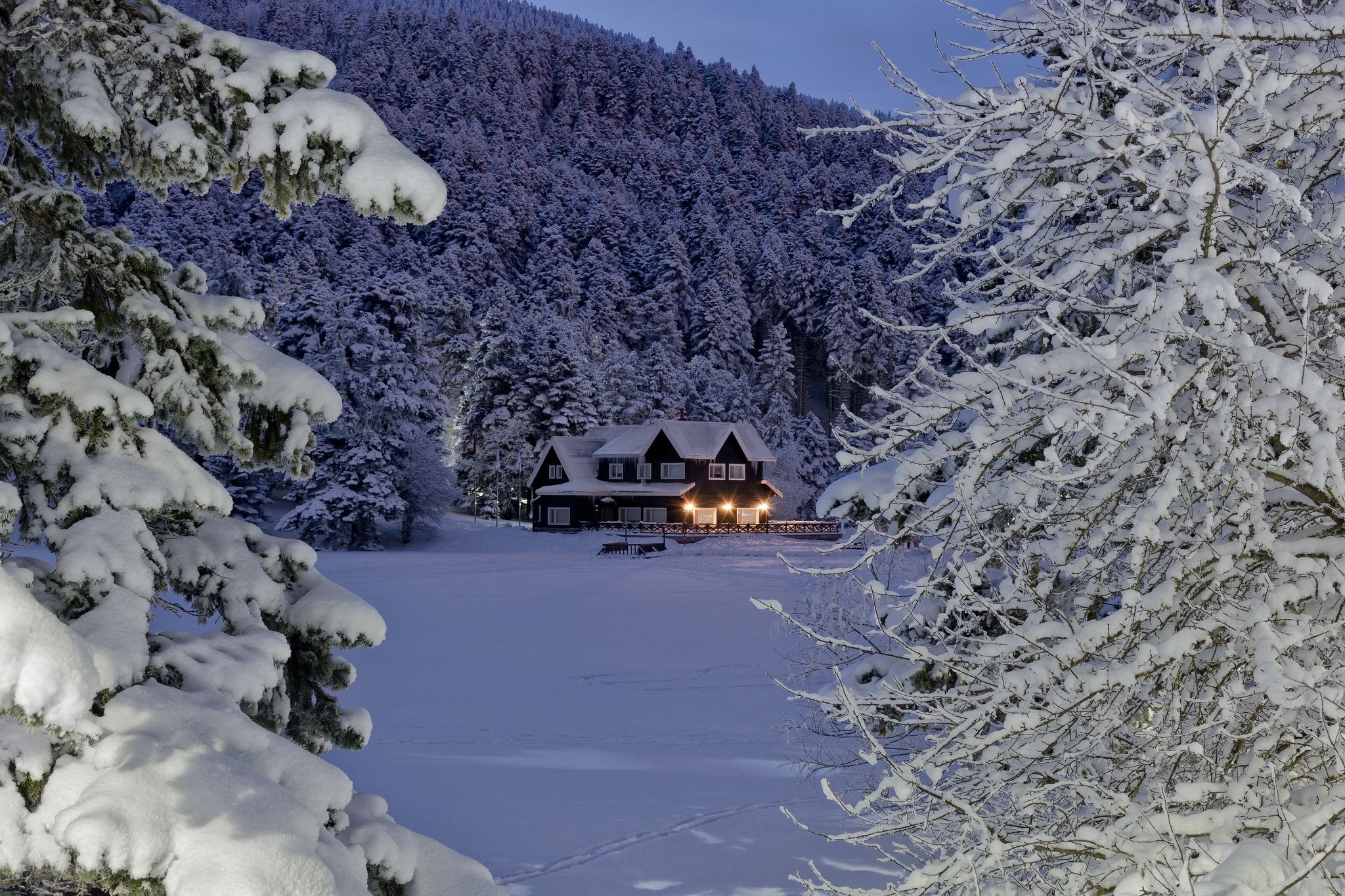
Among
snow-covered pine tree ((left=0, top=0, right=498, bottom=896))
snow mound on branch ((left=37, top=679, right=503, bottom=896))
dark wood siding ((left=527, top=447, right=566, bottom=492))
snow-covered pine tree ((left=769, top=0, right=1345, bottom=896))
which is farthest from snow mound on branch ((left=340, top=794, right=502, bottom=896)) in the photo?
dark wood siding ((left=527, top=447, right=566, bottom=492))

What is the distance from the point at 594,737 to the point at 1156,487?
1360 centimetres

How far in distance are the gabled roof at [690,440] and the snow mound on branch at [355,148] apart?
54542 mm

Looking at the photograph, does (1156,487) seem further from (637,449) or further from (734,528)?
(637,449)

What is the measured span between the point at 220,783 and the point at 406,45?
648 ft

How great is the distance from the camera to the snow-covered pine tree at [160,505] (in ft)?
9.16

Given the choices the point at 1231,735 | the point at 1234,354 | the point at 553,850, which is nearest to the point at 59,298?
the point at 1234,354

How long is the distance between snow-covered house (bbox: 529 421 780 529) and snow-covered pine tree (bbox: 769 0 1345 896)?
53.6m

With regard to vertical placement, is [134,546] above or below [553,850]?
above

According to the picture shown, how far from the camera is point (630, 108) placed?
595 ft

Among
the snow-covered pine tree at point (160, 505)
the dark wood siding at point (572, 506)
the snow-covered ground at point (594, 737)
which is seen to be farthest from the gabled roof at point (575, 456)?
the snow-covered pine tree at point (160, 505)

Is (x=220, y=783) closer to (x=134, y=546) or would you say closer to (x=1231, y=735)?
(x=134, y=546)

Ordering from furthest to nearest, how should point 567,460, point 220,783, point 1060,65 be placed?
point 567,460, point 1060,65, point 220,783

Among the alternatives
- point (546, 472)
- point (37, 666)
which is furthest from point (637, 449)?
point (37, 666)

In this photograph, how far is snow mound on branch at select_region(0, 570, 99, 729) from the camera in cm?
262
